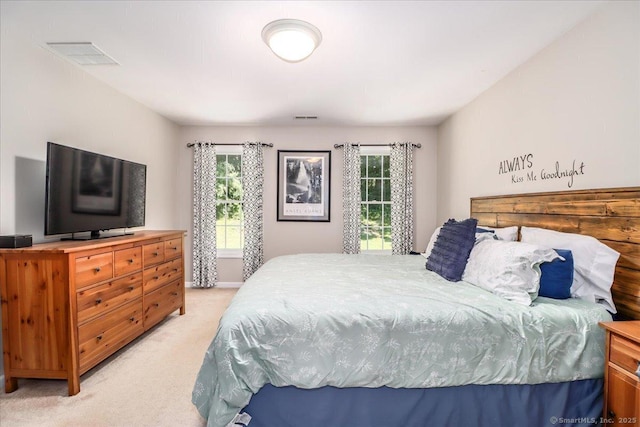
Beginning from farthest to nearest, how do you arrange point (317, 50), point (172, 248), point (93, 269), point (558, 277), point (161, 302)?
point (172, 248) → point (161, 302) → point (317, 50) → point (93, 269) → point (558, 277)

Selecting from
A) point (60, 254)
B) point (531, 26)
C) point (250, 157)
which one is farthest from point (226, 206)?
point (531, 26)

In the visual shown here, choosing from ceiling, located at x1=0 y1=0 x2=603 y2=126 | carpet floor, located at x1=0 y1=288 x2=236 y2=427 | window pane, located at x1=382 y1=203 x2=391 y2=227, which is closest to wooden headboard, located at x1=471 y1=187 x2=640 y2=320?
ceiling, located at x1=0 y1=0 x2=603 y2=126

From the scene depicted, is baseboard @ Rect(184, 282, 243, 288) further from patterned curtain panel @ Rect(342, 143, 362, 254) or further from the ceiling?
the ceiling

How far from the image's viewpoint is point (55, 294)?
201 centimetres

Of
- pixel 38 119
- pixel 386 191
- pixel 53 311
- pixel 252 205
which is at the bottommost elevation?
pixel 53 311

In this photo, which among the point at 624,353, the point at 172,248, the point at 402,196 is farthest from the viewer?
the point at 402,196

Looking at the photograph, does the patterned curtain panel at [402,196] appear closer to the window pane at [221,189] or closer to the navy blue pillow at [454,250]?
the navy blue pillow at [454,250]

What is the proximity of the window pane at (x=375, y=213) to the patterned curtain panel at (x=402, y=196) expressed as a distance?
0.81ft

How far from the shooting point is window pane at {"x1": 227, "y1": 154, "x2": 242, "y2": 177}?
481 centimetres

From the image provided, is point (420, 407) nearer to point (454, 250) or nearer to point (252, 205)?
point (454, 250)

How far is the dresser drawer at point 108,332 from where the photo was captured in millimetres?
2111

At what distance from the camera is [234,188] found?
4.81 meters

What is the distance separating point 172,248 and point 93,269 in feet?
3.79

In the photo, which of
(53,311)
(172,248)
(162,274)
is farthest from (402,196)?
(53,311)
